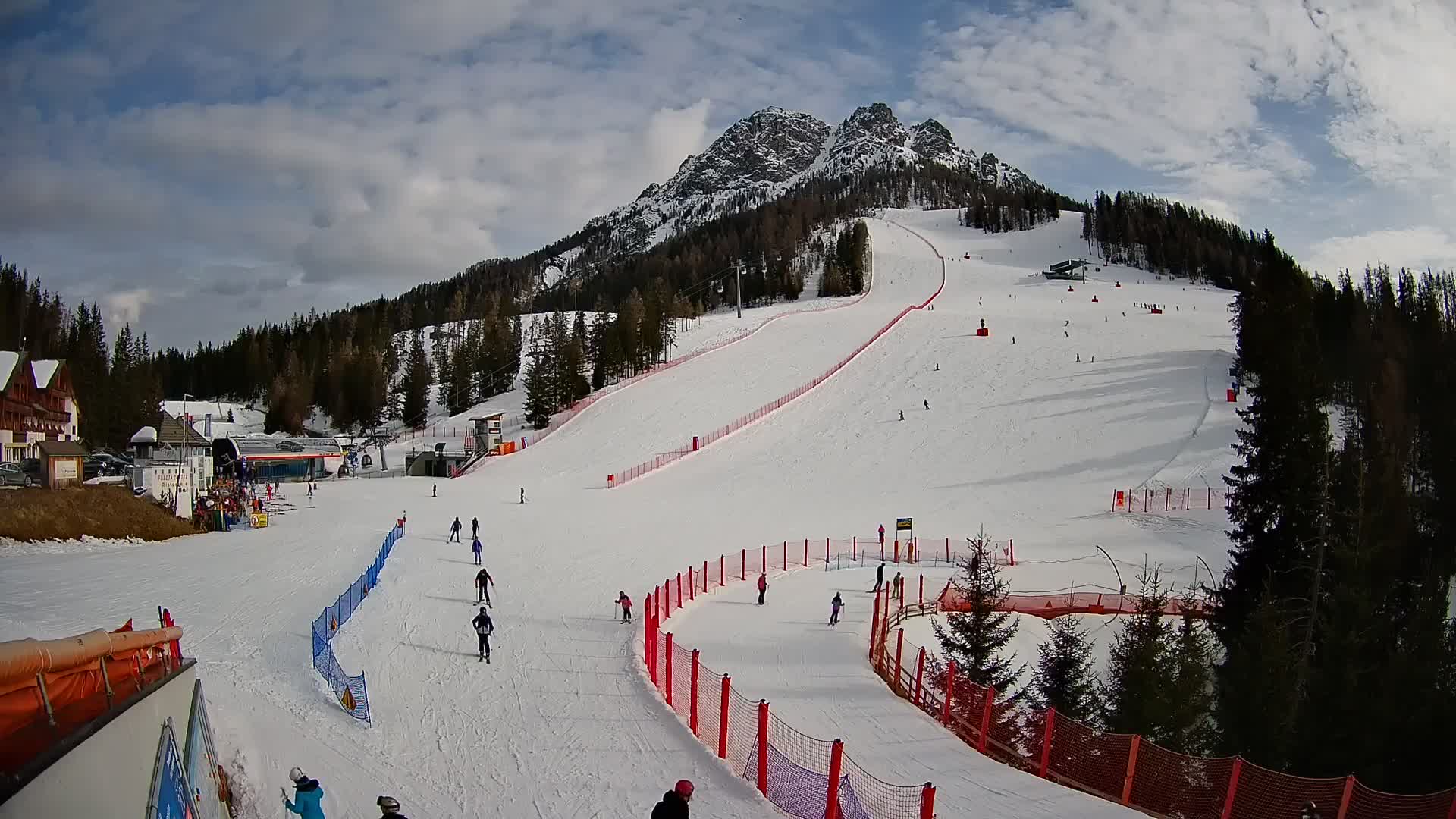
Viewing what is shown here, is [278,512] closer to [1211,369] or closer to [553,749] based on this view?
[553,749]

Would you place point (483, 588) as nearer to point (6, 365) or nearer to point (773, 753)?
point (773, 753)

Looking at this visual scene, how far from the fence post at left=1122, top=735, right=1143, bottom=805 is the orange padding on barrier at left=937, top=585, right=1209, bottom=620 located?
14.0 metres

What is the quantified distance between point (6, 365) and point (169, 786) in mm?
44413

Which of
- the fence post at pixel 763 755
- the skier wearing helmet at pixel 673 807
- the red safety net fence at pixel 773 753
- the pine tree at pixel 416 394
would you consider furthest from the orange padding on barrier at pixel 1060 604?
the pine tree at pixel 416 394

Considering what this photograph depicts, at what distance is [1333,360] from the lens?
53.4m

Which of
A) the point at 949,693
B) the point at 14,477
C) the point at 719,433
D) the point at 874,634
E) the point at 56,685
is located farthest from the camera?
the point at 719,433

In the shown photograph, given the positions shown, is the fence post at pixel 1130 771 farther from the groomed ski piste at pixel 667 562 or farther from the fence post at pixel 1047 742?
the fence post at pixel 1047 742

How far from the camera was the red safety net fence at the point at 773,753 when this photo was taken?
9125mm

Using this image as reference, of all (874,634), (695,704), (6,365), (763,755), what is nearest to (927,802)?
(763,755)

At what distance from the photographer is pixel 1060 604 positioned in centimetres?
2511

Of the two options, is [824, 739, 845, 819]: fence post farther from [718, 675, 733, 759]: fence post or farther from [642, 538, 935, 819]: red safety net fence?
[718, 675, 733, 759]: fence post

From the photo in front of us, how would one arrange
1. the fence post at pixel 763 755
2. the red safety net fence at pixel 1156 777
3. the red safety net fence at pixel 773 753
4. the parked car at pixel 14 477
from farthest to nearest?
the parked car at pixel 14 477
the fence post at pixel 763 755
the red safety net fence at pixel 773 753
the red safety net fence at pixel 1156 777

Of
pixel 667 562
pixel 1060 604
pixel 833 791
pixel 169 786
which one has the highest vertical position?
pixel 169 786

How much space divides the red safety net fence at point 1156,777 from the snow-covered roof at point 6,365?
45329mm
